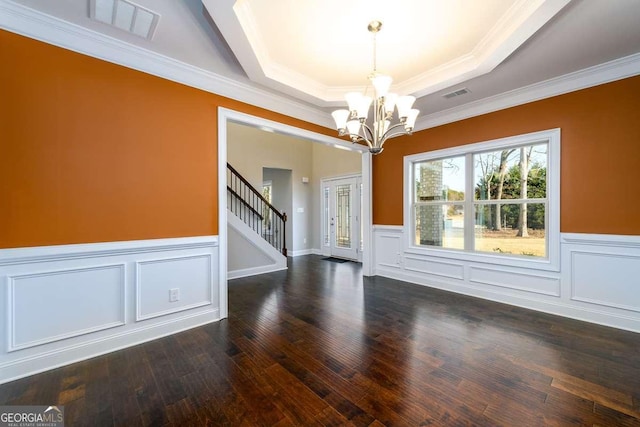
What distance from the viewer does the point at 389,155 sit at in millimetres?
5074

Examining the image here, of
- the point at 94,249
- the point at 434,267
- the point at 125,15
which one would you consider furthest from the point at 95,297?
the point at 434,267

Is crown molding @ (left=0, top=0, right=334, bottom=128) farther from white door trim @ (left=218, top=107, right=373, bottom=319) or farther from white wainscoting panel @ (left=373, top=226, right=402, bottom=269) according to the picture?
white wainscoting panel @ (left=373, top=226, right=402, bottom=269)

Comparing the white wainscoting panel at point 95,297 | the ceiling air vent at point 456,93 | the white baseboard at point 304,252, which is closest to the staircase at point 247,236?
the white baseboard at point 304,252

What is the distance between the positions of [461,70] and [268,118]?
2414 mm

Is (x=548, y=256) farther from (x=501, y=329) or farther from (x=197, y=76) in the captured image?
(x=197, y=76)

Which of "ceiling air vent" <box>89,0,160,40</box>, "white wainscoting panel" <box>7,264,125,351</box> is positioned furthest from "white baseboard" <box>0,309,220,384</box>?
"ceiling air vent" <box>89,0,160,40</box>

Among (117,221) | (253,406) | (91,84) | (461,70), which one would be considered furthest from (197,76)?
(253,406)

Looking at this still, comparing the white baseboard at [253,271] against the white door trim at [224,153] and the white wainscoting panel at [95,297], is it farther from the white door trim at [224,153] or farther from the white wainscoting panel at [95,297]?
the white wainscoting panel at [95,297]

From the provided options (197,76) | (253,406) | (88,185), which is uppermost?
(197,76)

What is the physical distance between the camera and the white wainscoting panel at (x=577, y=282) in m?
2.82

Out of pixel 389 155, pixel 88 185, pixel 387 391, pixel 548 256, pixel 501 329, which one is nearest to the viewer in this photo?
pixel 387 391

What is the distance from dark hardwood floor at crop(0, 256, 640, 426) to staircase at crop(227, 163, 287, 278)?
1.99m

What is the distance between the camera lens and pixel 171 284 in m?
2.82

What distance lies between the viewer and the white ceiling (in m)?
2.09
